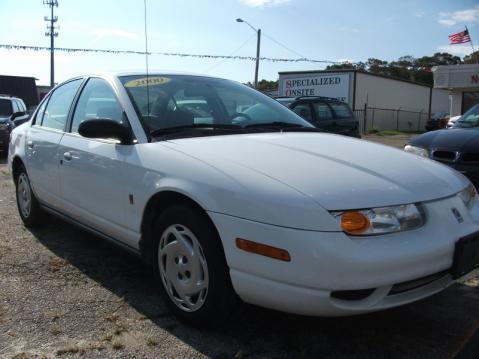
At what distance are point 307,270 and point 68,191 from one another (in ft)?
7.97

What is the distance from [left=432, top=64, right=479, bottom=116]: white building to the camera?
Result: 1096 inches

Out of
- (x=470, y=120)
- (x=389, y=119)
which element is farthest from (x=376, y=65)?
(x=470, y=120)

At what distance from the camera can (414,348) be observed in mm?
2762

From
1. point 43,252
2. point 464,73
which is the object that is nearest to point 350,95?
point 464,73

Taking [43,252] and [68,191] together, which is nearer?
[68,191]

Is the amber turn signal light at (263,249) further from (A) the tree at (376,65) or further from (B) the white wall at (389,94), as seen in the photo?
(A) the tree at (376,65)

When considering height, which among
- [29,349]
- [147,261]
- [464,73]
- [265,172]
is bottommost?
[29,349]

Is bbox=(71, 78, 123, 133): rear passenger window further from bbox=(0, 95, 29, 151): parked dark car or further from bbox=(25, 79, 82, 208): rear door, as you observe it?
bbox=(0, 95, 29, 151): parked dark car

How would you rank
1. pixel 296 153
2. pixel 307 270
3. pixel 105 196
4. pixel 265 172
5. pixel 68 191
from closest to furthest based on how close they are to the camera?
1. pixel 307 270
2. pixel 265 172
3. pixel 296 153
4. pixel 105 196
5. pixel 68 191

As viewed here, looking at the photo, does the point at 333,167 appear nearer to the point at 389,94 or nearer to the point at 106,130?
the point at 106,130

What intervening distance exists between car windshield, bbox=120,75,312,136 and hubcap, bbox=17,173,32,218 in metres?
1.98

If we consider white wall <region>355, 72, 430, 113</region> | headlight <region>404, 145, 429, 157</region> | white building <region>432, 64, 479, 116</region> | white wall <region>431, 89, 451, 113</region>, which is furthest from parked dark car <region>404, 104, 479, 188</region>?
white wall <region>431, 89, 451, 113</region>

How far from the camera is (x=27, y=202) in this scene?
17.1 ft

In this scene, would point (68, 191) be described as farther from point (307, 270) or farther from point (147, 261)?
point (307, 270)
